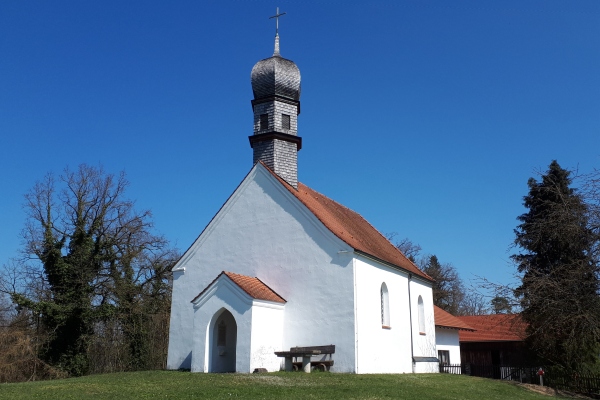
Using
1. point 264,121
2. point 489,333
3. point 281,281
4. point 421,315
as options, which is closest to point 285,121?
point 264,121

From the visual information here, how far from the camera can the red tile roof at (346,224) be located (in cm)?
2155

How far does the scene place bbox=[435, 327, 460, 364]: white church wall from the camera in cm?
3111

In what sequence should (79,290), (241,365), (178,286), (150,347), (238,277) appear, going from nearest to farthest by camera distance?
(241,365), (238,277), (178,286), (79,290), (150,347)

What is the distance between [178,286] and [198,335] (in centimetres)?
428

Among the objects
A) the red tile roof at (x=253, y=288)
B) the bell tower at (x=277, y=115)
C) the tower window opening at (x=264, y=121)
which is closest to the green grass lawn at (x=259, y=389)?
the red tile roof at (x=253, y=288)

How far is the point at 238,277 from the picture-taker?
67.5 ft

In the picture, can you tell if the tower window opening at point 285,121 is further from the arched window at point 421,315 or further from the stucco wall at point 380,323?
the arched window at point 421,315

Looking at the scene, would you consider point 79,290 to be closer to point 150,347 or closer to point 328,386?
point 150,347

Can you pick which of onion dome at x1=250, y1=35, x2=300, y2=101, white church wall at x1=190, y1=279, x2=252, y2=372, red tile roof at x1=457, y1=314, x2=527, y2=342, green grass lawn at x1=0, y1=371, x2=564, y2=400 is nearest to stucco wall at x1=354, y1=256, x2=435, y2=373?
green grass lawn at x1=0, y1=371, x2=564, y2=400

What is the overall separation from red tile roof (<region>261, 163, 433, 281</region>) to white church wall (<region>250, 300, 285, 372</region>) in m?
3.85

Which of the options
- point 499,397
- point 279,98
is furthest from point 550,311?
point 279,98

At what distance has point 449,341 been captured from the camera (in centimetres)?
3266

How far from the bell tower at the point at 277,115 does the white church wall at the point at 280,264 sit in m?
1.25

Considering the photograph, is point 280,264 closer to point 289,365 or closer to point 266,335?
point 266,335
